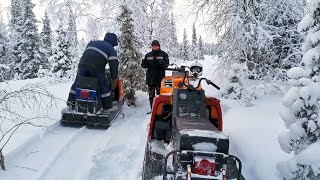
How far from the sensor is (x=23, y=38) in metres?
36.7

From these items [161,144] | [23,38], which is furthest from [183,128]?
[23,38]

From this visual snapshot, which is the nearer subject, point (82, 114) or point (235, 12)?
point (82, 114)

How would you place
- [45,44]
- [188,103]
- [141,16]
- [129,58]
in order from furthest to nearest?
1. [45,44]
2. [141,16]
3. [129,58]
4. [188,103]

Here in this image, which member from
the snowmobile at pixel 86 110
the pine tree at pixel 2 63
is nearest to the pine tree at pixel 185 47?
the pine tree at pixel 2 63

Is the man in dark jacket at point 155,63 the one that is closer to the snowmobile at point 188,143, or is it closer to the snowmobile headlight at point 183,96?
the snowmobile at point 188,143

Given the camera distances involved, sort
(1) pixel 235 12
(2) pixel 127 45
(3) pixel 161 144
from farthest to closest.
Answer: (1) pixel 235 12 → (2) pixel 127 45 → (3) pixel 161 144

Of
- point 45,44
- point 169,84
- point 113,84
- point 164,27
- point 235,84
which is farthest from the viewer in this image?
point 45,44

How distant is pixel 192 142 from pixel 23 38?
36.3m

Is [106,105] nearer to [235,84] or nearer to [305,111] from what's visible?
[235,84]

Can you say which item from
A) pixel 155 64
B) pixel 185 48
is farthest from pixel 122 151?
pixel 185 48

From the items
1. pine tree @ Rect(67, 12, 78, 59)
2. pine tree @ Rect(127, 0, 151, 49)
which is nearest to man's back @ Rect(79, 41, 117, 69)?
pine tree @ Rect(127, 0, 151, 49)

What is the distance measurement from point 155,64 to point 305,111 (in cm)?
520

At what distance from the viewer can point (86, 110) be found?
25.2 ft

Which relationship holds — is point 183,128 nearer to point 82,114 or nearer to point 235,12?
point 82,114
